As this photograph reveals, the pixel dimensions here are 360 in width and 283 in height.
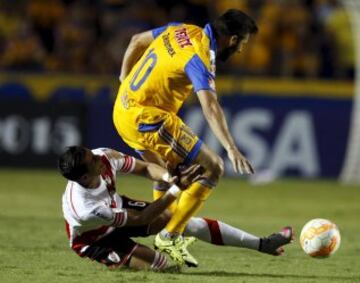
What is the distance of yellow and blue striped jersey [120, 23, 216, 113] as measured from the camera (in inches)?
325

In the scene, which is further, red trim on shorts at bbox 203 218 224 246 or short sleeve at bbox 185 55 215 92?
red trim on shorts at bbox 203 218 224 246

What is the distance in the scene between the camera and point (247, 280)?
25.7 ft

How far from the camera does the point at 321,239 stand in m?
8.60

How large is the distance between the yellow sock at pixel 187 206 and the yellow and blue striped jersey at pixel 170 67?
70 cm

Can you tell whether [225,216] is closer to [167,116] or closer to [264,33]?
[167,116]

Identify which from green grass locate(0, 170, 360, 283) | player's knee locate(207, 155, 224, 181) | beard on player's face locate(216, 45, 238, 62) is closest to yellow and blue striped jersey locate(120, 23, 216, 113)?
beard on player's face locate(216, 45, 238, 62)

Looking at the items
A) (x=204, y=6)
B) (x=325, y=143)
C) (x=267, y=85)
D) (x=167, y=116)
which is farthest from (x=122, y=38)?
(x=167, y=116)

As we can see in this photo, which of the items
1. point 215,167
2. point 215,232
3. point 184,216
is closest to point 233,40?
point 215,167

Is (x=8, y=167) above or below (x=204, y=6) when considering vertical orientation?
below

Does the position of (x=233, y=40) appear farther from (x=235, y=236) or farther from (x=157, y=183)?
(x=235, y=236)

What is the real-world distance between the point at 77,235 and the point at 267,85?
1114 centimetres

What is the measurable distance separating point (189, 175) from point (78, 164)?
840 mm

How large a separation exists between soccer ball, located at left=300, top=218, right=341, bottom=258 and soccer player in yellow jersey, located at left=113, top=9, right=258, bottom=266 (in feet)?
3.15

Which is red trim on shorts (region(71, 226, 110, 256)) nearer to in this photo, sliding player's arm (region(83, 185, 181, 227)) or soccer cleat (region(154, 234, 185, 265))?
sliding player's arm (region(83, 185, 181, 227))
